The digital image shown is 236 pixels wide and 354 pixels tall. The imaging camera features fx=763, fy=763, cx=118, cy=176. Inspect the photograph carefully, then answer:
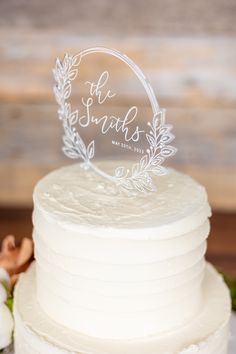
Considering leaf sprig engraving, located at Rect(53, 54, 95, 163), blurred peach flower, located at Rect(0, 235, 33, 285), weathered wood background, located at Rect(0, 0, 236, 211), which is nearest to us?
leaf sprig engraving, located at Rect(53, 54, 95, 163)

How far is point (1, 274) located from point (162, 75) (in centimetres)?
239

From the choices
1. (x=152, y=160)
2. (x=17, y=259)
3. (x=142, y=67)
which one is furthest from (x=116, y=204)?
(x=142, y=67)

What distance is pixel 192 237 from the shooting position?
1.91m

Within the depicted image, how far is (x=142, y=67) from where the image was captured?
4.37 m

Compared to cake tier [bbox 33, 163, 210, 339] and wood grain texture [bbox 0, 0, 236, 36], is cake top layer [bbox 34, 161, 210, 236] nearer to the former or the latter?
cake tier [bbox 33, 163, 210, 339]

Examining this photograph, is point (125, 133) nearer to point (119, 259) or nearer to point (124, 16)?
point (119, 259)

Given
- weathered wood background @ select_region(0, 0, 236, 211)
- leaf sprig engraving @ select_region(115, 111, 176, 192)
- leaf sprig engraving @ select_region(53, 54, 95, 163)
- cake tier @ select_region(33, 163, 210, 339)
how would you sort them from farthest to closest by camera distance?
weathered wood background @ select_region(0, 0, 236, 211), leaf sprig engraving @ select_region(53, 54, 95, 163), leaf sprig engraving @ select_region(115, 111, 176, 192), cake tier @ select_region(33, 163, 210, 339)

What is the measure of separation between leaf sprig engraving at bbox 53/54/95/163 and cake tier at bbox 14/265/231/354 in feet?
1.35

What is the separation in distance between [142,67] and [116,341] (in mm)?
2669

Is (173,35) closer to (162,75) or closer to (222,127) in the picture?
(162,75)

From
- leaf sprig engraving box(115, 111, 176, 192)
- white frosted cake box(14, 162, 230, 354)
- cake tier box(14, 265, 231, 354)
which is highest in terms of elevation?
leaf sprig engraving box(115, 111, 176, 192)

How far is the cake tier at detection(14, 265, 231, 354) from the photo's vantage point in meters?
1.88

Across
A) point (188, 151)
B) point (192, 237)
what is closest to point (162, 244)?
point (192, 237)

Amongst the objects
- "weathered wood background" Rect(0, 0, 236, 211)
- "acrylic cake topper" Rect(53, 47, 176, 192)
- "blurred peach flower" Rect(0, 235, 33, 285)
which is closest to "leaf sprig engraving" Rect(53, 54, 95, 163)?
"acrylic cake topper" Rect(53, 47, 176, 192)
